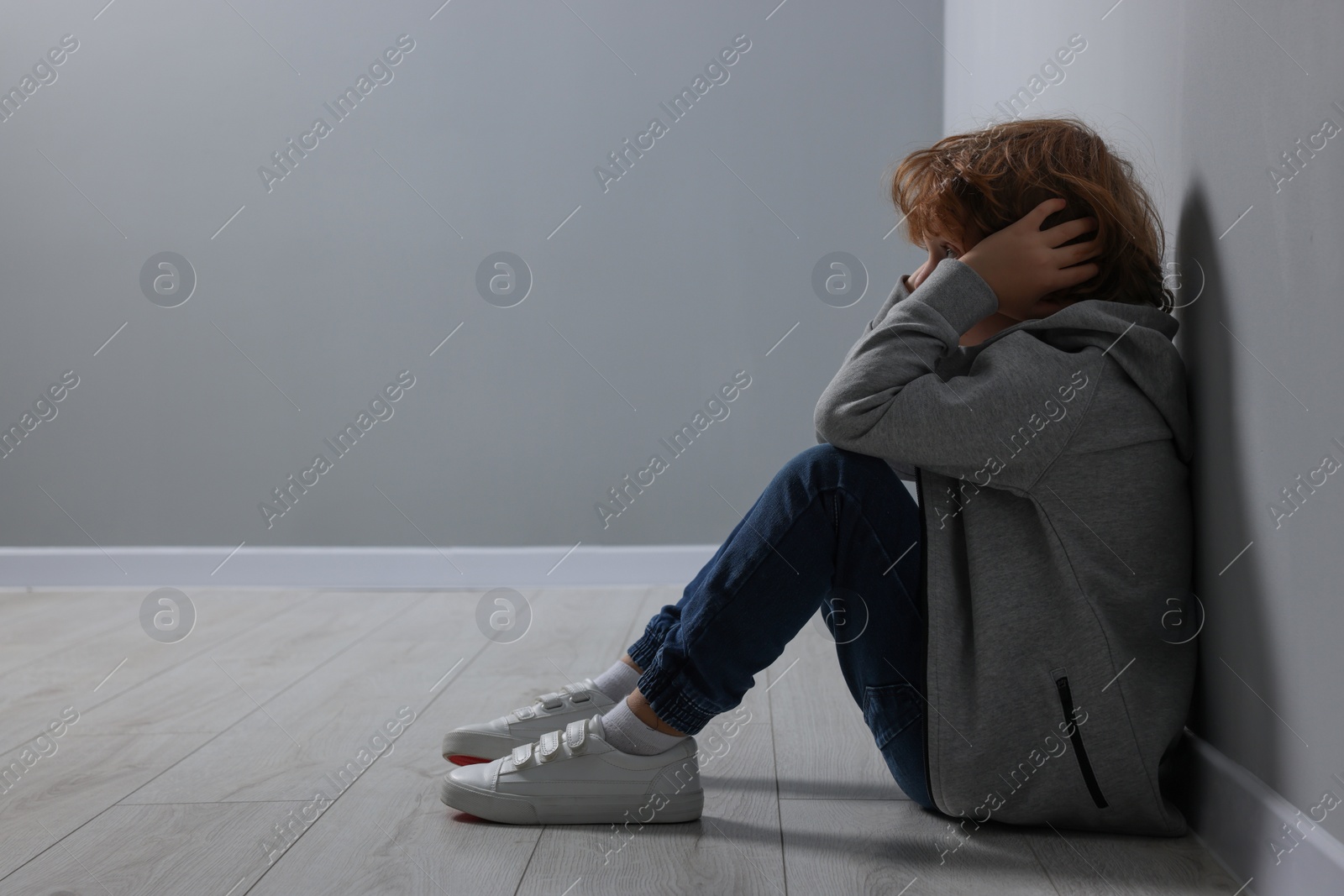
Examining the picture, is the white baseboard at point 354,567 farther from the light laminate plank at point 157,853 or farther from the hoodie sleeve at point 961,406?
the hoodie sleeve at point 961,406

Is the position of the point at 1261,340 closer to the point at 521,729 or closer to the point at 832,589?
the point at 832,589

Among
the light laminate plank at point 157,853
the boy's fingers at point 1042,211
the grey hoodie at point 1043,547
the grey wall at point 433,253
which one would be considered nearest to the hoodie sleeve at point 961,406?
the grey hoodie at point 1043,547

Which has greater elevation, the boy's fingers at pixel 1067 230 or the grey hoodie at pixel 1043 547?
the boy's fingers at pixel 1067 230

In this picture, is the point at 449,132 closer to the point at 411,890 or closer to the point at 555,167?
the point at 555,167

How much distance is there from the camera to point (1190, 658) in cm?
87

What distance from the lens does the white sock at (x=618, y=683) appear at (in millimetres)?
1037

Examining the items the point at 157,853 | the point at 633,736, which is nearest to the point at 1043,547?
the point at 633,736

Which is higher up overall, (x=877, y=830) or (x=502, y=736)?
(x=502, y=736)

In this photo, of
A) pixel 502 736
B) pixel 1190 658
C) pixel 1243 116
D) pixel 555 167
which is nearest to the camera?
pixel 1243 116

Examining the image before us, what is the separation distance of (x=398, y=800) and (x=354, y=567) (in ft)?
4.99

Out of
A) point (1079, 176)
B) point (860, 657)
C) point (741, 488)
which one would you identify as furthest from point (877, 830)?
point (741, 488)

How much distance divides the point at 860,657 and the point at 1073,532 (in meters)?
0.20

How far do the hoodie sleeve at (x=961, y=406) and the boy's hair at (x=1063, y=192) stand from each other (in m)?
0.12

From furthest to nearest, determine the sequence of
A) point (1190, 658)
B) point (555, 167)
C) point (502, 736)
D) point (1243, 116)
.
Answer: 1. point (555, 167)
2. point (502, 736)
3. point (1190, 658)
4. point (1243, 116)
